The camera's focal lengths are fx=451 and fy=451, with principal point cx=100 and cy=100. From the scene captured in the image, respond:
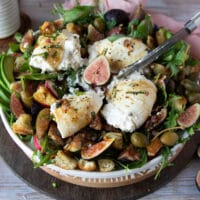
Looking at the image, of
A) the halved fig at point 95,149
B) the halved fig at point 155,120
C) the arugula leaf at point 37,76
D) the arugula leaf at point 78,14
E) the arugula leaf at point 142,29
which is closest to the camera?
the halved fig at point 95,149

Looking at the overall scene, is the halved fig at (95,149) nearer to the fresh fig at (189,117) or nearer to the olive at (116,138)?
the olive at (116,138)

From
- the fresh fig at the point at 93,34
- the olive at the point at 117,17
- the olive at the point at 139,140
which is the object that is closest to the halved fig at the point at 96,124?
the olive at the point at 139,140

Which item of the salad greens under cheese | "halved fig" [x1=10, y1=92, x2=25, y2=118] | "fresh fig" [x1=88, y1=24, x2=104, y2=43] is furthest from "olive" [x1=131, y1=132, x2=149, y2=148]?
"fresh fig" [x1=88, y1=24, x2=104, y2=43]

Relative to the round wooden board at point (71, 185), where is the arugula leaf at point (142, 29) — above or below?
above

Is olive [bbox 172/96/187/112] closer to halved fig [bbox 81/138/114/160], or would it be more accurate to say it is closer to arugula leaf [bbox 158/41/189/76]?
arugula leaf [bbox 158/41/189/76]

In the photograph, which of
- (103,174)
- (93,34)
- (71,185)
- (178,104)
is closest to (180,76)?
(178,104)

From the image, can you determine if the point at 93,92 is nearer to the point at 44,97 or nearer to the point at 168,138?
the point at 44,97

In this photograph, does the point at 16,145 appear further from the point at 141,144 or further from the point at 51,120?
the point at 141,144

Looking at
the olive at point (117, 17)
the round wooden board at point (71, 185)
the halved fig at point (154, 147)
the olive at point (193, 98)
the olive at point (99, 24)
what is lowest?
the round wooden board at point (71, 185)
